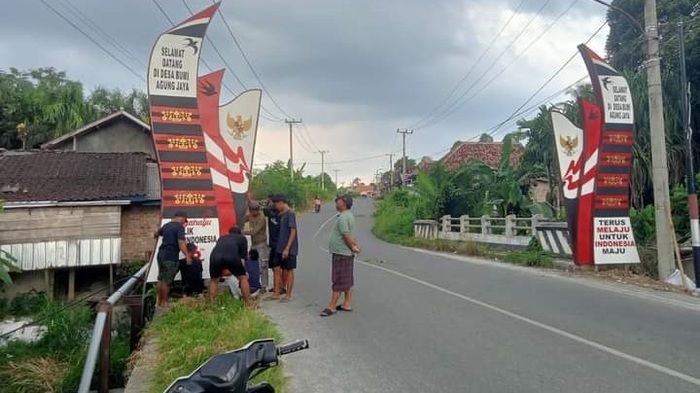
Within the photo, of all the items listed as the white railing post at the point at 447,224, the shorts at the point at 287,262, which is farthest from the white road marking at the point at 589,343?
the white railing post at the point at 447,224

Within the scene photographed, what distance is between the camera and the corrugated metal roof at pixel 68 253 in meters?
17.9

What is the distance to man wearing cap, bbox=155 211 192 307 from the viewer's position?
944cm

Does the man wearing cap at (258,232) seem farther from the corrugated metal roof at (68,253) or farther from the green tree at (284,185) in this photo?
the green tree at (284,185)

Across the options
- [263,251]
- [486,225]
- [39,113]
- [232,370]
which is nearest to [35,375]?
[263,251]

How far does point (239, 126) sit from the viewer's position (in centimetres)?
1139

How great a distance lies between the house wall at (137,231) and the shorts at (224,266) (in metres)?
11.8

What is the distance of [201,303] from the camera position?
27.9 ft

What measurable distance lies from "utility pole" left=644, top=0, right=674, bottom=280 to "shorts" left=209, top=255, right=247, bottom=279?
30.7 ft

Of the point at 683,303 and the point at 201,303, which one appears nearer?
the point at 201,303

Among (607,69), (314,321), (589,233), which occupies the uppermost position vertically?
(607,69)

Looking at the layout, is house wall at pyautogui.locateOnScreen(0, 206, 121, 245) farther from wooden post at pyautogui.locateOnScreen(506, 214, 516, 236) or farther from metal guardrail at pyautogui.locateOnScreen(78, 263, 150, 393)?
wooden post at pyautogui.locateOnScreen(506, 214, 516, 236)

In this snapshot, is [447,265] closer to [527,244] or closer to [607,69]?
[527,244]

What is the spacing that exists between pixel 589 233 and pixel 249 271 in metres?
8.37

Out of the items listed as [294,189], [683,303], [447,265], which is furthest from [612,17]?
[294,189]
